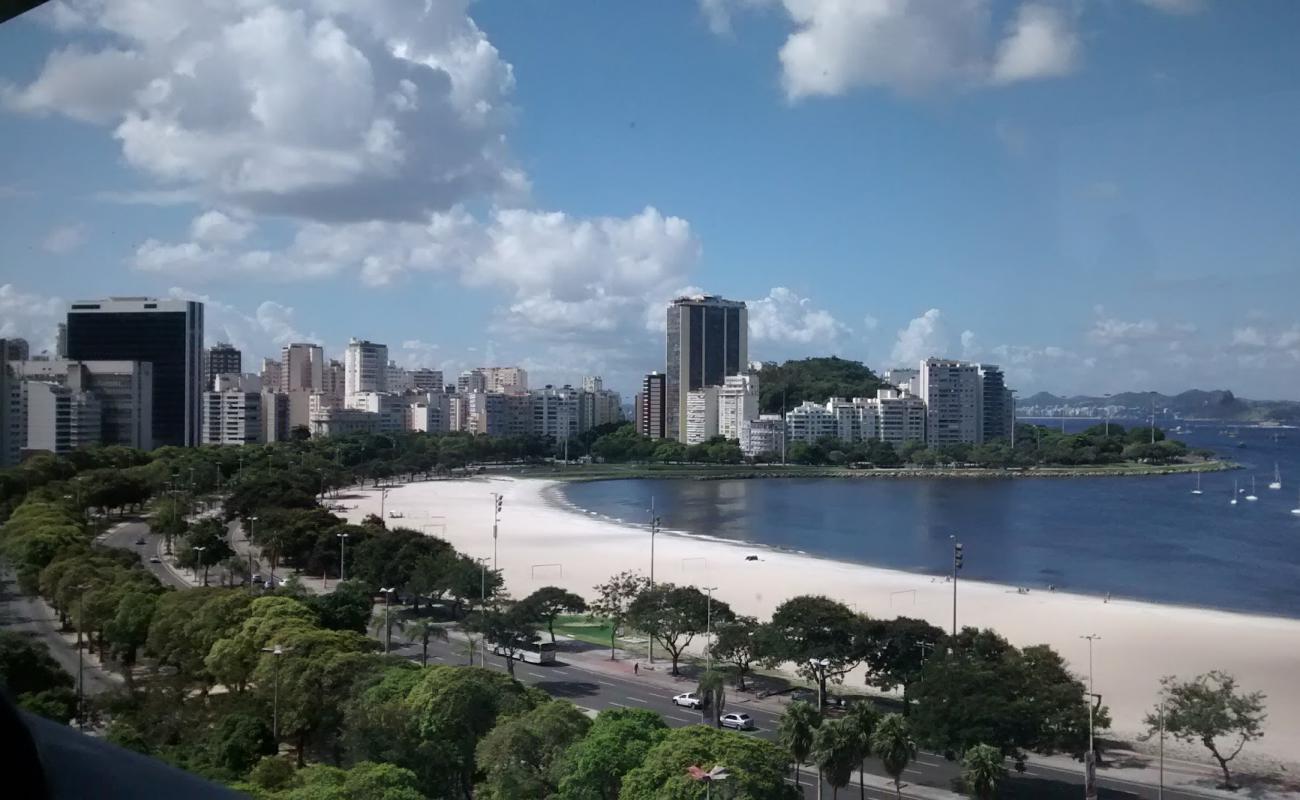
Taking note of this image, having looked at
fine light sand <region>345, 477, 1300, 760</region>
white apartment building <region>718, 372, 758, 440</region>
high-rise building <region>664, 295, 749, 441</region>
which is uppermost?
high-rise building <region>664, 295, 749, 441</region>

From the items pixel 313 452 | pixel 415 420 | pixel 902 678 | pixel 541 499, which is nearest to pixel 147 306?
pixel 313 452

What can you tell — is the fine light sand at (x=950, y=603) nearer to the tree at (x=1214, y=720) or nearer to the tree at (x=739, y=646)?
the tree at (x=1214, y=720)

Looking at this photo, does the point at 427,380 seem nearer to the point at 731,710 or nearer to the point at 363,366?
the point at 363,366

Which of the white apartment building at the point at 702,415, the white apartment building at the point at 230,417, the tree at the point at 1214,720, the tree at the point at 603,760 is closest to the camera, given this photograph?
the tree at the point at 603,760

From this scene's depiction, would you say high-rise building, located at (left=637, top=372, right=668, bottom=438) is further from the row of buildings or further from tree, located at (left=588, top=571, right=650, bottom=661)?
tree, located at (left=588, top=571, right=650, bottom=661)

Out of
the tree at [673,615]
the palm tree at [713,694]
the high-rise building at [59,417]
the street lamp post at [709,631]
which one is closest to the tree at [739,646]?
the street lamp post at [709,631]

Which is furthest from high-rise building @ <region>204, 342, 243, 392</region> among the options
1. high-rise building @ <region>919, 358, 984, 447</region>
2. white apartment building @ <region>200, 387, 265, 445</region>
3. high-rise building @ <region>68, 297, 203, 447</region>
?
high-rise building @ <region>919, 358, 984, 447</region>
